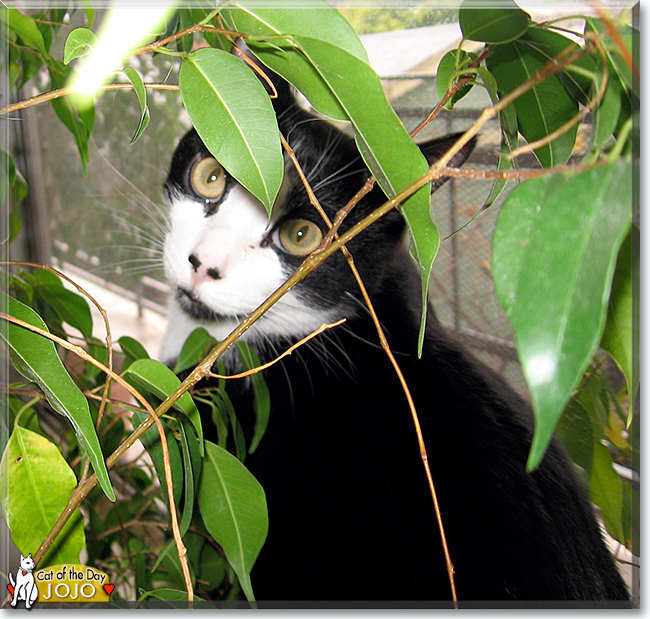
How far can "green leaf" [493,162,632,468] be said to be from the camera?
0.22m

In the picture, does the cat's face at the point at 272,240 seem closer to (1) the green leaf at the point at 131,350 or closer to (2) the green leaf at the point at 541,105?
(1) the green leaf at the point at 131,350

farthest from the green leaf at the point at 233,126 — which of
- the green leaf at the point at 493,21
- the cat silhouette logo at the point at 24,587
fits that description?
the cat silhouette logo at the point at 24,587

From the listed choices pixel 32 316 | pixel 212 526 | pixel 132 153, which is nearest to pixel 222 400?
pixel 212 526

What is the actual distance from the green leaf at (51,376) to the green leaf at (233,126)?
200 millimetres

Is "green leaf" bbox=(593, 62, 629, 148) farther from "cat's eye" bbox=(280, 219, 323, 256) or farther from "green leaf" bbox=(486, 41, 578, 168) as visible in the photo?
"cat's eye" bbox=(280, 219, 323, 256)

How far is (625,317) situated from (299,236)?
563mm

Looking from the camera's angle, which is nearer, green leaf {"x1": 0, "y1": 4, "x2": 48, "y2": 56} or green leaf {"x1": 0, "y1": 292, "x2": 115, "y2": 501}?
green leaf {"x1": 0, "y1": 292, "x2": 115, "y2": 501}

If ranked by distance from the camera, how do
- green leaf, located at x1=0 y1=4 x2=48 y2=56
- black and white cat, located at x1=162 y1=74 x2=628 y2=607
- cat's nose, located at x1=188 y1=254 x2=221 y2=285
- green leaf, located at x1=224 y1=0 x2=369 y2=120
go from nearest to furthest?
green leaf, located at x1=224 y1=0 x2=369 y2=120 < green leaf, located at x1=0 y1=4 x2=48 y2=56 < black and white cat, located at x1=162 y1=74 x2=628 y2=607 < cat's nose, located at x1=188 y1=254 x2=221 y2=285

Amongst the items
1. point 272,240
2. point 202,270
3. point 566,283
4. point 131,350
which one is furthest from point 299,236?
point 566,283

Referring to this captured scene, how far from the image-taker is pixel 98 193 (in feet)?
4.40

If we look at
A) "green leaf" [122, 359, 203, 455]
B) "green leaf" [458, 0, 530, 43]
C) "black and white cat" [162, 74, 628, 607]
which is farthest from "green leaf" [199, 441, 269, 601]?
"green leaf" [458, 0, 530, 43]

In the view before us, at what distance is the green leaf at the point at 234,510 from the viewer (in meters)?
0.49

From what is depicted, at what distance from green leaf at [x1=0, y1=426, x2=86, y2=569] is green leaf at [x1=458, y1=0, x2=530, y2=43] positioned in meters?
0.49

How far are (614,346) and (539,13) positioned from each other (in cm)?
43
